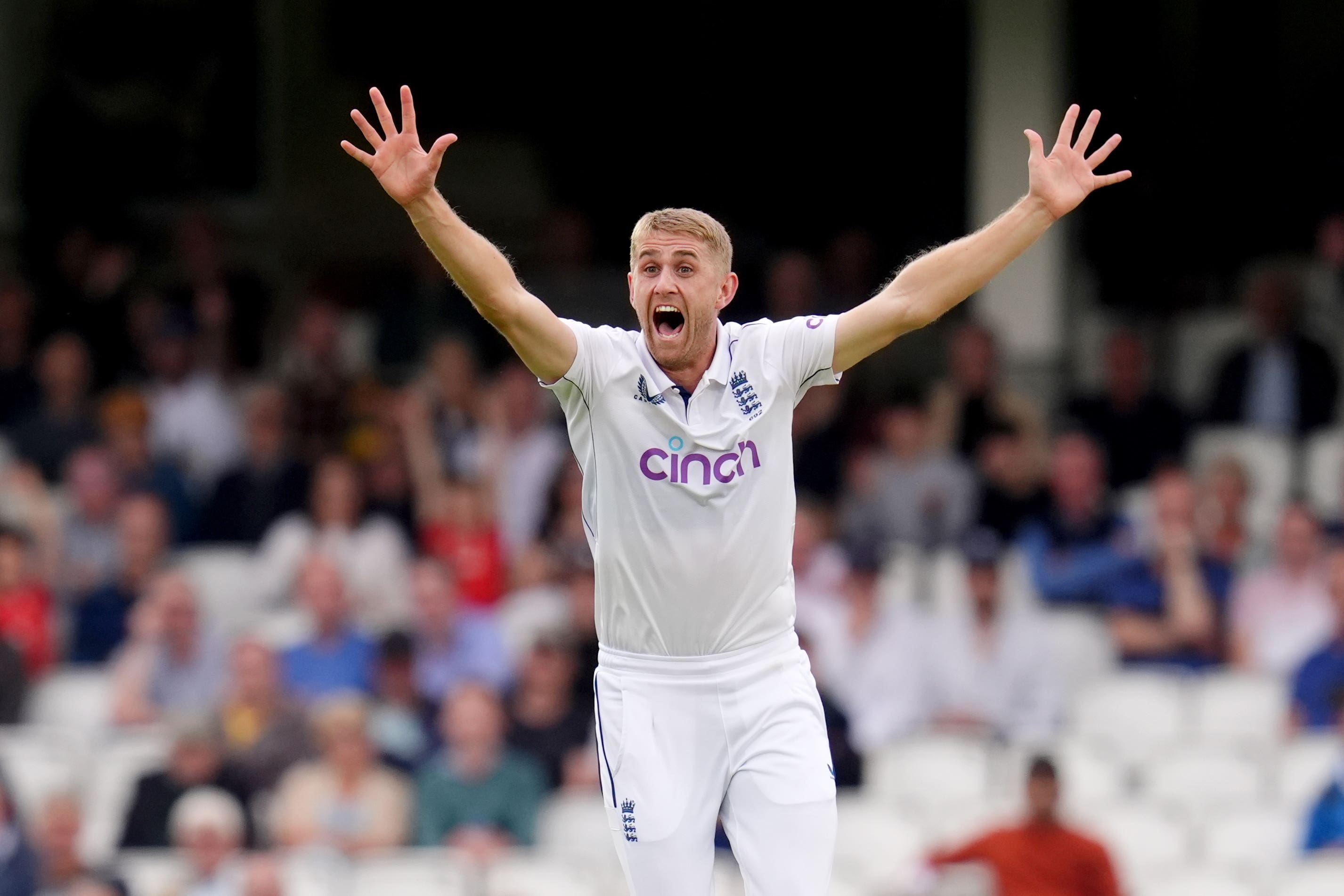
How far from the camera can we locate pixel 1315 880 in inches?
351

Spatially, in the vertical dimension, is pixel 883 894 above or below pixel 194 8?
below

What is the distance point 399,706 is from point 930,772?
2.64 metres

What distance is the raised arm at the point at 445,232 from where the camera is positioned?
17.1 feet

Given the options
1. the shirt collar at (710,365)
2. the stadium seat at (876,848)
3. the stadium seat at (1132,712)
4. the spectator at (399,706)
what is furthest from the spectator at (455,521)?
the shirt collar at (710,365)

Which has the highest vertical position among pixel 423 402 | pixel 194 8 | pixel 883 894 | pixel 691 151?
pixel 194 8

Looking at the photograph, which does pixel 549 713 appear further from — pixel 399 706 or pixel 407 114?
pixel 407 114

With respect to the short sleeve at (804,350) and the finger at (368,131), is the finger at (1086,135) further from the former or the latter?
the finger at (368,131)

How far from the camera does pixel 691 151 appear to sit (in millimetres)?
16297

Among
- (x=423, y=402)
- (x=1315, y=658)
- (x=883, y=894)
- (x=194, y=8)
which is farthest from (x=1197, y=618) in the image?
(x=194, y=8)

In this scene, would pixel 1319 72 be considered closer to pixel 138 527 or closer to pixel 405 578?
pixel 405 578

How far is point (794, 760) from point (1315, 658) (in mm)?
5535

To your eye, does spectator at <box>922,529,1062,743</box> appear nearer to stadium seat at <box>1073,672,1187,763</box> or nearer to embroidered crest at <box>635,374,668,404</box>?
stadium seat at <box>1073,672,1187,763</box>

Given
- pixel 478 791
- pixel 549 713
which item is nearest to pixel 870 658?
pixel 549 713

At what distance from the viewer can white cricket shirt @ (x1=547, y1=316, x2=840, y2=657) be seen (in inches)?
215
